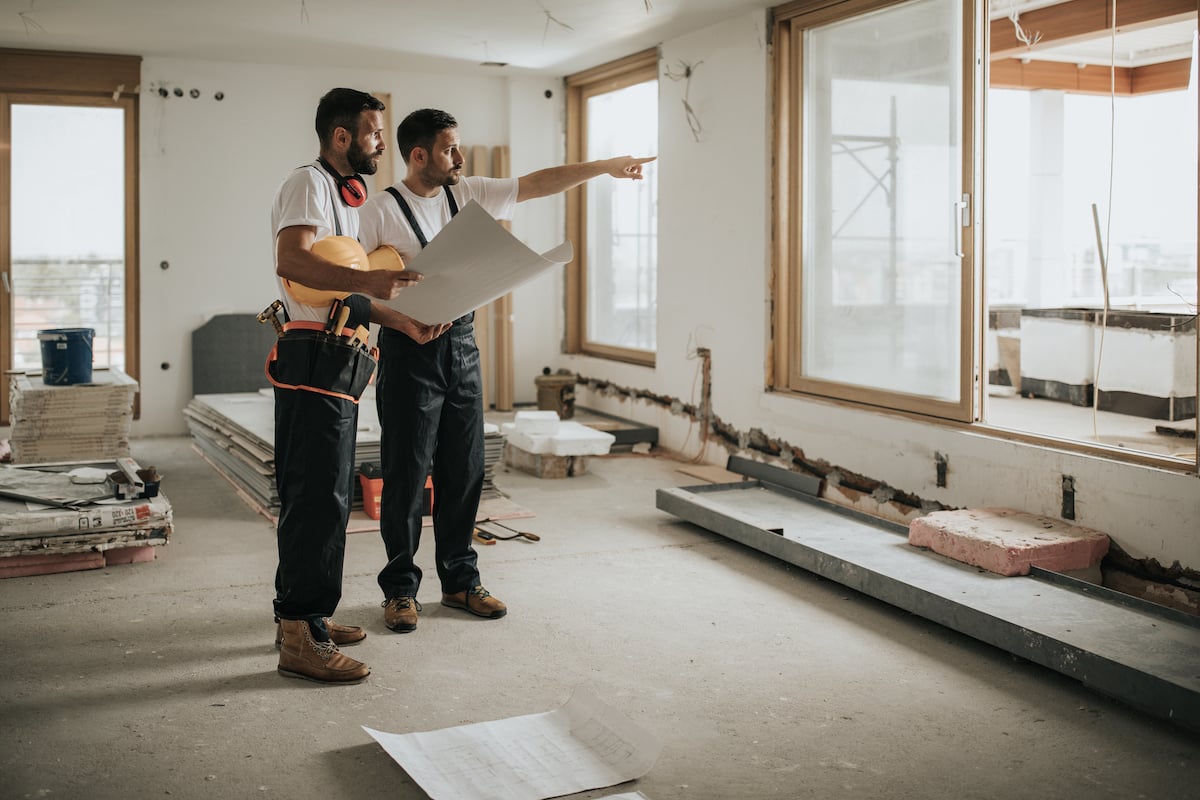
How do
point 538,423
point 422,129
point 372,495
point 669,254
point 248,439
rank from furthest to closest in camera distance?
point 669,254, point 538,423, point 248,439, point 372,495, point 422,129

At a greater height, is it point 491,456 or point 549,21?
point 549,21

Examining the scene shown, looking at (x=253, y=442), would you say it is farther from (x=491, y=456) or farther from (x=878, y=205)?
(x=878, y=205)

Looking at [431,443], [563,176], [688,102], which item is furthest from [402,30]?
[431,443]

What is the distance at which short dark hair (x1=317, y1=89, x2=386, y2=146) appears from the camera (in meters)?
2.81

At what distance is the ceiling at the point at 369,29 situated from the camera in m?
5.59

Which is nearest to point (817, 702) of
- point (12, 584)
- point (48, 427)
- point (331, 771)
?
point (331, 771)

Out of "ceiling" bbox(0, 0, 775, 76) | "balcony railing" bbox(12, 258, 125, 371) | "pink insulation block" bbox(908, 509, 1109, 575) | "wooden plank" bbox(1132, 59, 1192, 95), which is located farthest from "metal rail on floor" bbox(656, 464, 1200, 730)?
"balcony railing" bbox(12, 258, 125, 371)

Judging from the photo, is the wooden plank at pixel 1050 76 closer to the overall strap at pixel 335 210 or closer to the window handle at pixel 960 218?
the window handle at pixel 960 218

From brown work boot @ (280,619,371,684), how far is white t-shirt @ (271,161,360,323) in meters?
0.85

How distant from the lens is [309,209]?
2.69 m

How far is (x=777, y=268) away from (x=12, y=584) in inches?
148

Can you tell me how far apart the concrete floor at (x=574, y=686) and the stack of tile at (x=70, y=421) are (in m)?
1.93

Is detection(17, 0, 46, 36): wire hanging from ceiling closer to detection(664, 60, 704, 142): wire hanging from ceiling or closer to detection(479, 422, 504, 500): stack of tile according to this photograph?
detection(479, 422, 504, 500): stack of tile

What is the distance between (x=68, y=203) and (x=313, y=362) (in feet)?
17.4
